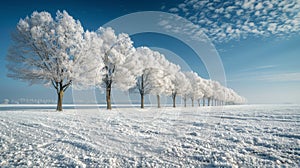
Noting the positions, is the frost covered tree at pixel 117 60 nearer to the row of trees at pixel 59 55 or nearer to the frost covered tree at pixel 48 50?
the row of trees at pixel 59 55

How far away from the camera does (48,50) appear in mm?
16594

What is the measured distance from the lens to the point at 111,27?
2411 cm

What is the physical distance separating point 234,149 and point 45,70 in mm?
18071

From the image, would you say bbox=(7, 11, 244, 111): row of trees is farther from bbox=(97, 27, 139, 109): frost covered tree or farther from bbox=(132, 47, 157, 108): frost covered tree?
bbox=(132, 47, 157, 108): frost covered tree

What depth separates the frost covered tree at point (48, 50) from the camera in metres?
16.2

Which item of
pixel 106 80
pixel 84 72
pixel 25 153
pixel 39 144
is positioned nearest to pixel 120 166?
pixel 25 153

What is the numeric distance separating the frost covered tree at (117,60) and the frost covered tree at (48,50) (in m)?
5.23

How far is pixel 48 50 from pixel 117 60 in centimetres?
834

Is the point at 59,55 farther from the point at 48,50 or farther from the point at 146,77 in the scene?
the point at 146,77

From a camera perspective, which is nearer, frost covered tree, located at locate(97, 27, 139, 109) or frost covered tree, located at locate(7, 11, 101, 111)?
frost covered tree, located at locate(7, 11, 101, 111)

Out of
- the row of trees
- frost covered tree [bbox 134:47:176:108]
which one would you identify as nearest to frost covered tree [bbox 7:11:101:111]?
the row of trees

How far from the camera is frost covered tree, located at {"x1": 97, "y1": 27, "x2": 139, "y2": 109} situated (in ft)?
74.6

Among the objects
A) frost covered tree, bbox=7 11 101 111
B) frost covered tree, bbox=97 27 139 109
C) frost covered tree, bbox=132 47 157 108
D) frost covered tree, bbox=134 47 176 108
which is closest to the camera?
frost covered tree, bbox=7 11 101 111

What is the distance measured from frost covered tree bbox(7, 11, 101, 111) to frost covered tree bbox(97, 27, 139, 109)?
5231 mm
